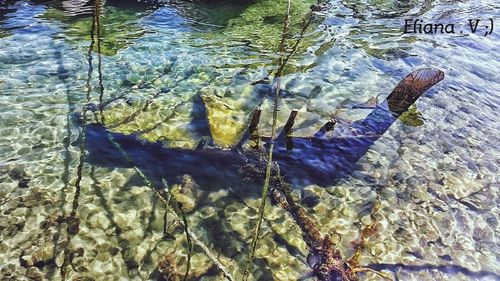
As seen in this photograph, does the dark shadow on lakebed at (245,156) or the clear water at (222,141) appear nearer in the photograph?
the clear water at (222,141)

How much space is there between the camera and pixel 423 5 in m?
19.6

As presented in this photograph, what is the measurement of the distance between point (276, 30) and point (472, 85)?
713cm

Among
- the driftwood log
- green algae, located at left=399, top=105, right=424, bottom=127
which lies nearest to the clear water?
green algae, located at left=399, top=105, right=424, bottom=127

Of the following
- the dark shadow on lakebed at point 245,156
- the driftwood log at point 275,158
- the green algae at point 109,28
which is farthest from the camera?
the green algae at point 109,28

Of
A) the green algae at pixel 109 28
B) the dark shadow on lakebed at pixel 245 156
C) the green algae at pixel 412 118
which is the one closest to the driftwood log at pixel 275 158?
the dark shadow on lakebed at pixel 245 156

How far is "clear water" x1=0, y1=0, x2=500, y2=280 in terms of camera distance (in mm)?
6062

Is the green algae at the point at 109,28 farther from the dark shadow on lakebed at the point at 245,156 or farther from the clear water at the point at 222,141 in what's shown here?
the dark shadow on lakebed at the point at 245,156

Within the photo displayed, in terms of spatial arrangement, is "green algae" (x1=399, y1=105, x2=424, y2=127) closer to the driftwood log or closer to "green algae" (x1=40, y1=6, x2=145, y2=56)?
the driftwood log

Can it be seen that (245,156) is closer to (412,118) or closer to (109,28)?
(412,118)

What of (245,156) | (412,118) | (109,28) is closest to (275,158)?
(245,156)

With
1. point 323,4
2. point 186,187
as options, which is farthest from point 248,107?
point 323,4

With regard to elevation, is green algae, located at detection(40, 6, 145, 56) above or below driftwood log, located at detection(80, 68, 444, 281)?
above

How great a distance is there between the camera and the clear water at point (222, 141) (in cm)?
Answer: 606

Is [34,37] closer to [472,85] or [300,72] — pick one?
[300,72]
